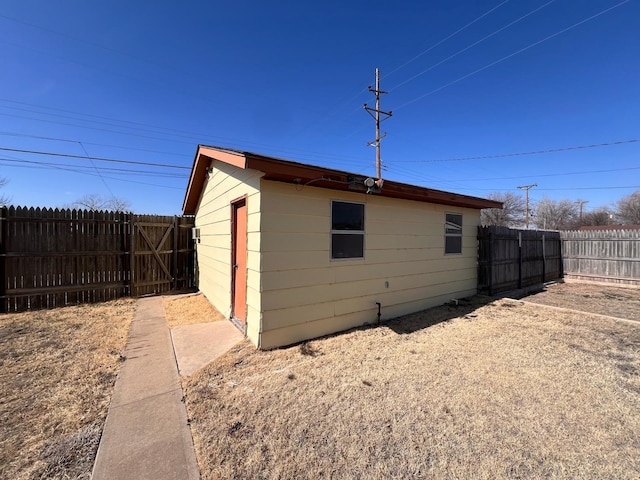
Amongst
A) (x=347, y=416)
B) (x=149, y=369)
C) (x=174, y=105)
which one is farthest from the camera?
(x=174, y=105)

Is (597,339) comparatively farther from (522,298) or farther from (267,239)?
(267,239)

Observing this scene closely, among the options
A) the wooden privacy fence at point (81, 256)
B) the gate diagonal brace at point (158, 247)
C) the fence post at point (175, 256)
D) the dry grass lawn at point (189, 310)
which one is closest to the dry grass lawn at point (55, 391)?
the dry grass lawn at point (189, 310)

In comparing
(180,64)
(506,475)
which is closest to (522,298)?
(506,475)

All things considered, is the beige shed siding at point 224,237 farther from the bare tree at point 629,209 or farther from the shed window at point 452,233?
the bare tree at point 629,209

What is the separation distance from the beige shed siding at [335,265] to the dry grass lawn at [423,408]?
1.63ft

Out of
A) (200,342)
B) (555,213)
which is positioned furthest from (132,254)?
(555,213)

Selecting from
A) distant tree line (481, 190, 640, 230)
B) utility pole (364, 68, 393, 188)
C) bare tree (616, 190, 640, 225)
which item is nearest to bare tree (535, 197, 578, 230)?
distant tree line (481, 190, 640, 230)

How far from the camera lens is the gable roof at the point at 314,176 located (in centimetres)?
373

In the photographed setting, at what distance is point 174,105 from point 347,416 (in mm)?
Answer: 13680

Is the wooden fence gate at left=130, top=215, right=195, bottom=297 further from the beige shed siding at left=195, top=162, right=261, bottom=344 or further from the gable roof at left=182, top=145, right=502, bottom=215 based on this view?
the gable roof at left=182, top=145, right=502, bottom=215

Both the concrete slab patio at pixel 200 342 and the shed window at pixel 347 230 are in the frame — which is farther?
the shed window at pixel 347 230

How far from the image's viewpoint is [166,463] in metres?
2.03

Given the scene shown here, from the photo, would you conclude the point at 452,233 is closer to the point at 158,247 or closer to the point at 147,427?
the point at 147,427

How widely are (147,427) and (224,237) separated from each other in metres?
3.96
